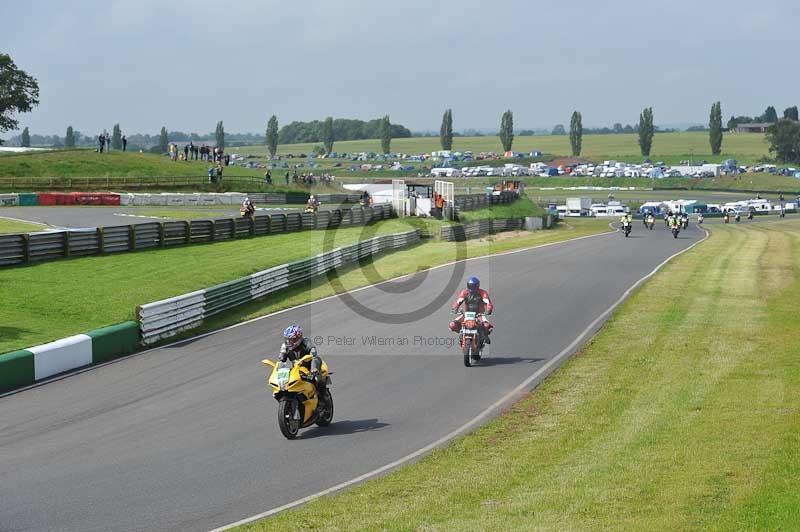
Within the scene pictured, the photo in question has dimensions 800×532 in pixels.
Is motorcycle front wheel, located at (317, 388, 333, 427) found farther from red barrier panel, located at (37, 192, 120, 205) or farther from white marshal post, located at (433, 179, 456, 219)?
red barrier panel, located at (37, 192, 120, 205)

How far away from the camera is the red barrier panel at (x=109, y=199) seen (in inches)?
2566

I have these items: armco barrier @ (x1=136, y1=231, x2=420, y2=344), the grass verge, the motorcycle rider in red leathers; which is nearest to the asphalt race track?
the motorcycle rider in red leathers

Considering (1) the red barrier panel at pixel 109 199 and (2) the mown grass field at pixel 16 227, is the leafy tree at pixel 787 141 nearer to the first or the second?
(1) the red barrier panel at pixel 109 199

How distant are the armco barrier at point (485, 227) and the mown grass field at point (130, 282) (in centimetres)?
1077

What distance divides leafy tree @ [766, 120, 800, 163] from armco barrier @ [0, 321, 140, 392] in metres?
192

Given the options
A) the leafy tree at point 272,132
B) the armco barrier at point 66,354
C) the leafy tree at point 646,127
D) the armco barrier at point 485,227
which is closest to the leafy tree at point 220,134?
the leafy tree at point 272,132

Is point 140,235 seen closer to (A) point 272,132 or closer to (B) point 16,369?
(B) point 16,369

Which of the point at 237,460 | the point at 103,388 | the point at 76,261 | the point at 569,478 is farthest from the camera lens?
the point at 76,261

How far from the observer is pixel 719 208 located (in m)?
104

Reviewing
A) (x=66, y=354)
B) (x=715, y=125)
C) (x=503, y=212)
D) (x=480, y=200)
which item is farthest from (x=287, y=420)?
(x=715, y=125)

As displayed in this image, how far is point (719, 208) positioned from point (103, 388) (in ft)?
307

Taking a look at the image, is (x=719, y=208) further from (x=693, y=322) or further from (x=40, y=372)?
(x=40, y=372)

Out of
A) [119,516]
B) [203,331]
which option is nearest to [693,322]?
[203,331]

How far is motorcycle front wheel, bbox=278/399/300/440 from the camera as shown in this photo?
1486 centimetres
